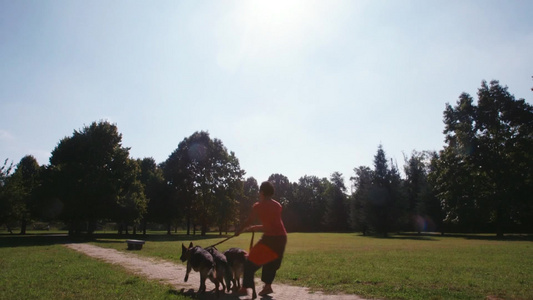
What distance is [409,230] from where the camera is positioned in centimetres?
7112

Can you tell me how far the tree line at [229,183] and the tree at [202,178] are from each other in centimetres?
15

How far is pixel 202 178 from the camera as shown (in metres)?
51.2

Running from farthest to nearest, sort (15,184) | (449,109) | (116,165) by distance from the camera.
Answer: (449,109), (116,165), (15,184)

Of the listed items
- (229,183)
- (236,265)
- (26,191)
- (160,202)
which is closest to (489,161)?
(229,183)

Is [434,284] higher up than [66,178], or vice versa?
[66,178]

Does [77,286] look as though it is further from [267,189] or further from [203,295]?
[267,189]

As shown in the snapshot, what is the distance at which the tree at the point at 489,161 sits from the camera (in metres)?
40.0

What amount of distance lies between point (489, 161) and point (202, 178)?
39.4 metres

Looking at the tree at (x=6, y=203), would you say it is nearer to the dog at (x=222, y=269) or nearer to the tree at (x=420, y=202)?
the dog at (x=222, y=269)

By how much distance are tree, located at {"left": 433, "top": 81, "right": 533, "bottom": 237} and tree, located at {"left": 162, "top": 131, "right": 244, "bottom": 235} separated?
3108 cm

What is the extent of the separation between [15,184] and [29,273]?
80.1 feet

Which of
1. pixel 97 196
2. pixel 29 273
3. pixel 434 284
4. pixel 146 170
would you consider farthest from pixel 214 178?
pixel 434 284

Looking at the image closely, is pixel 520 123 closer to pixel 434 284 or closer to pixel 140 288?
pixel 434 284

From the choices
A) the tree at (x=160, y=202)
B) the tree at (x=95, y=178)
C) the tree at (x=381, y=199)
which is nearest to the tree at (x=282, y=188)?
the tree at (x=381, y=199)
